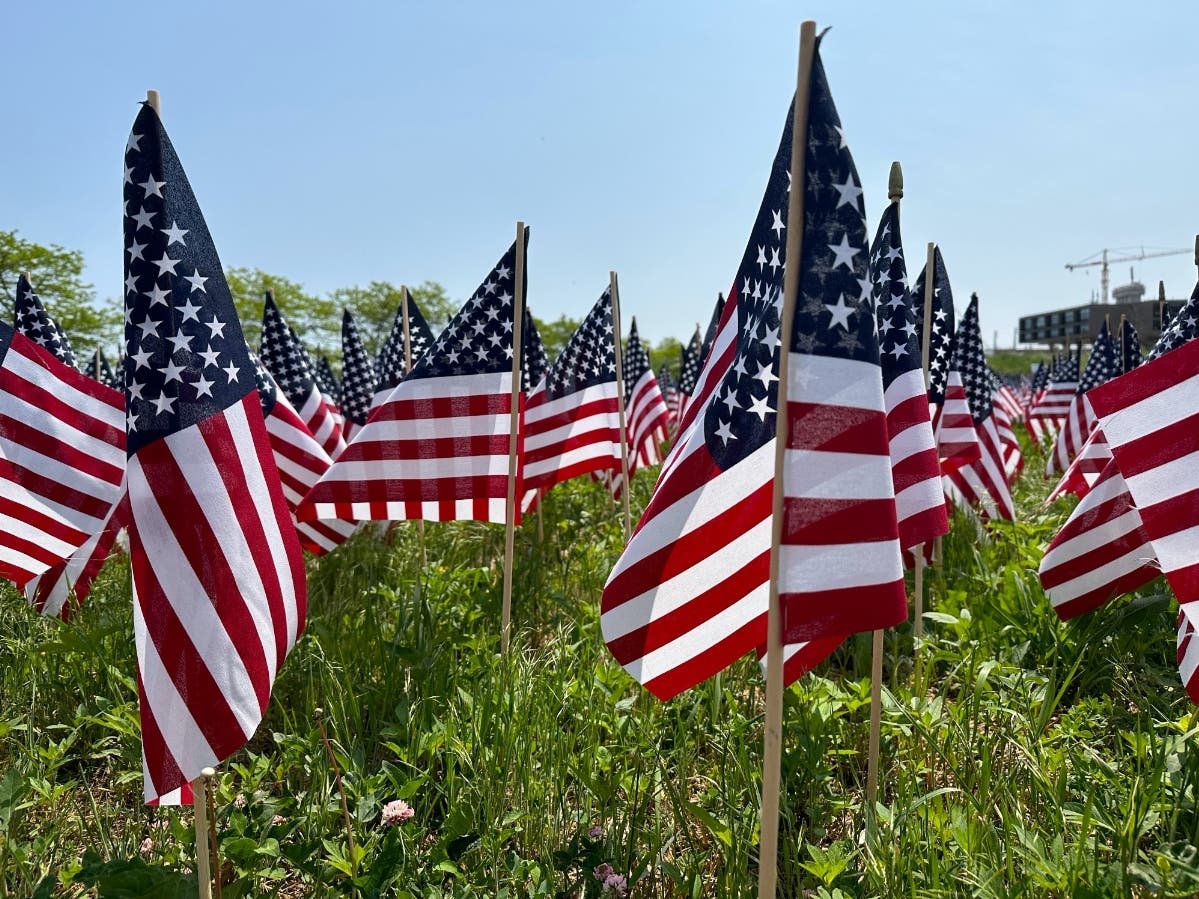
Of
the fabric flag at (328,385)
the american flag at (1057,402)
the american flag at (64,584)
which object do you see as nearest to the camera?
the american flag at (64,584)

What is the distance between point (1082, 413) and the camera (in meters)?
11.1

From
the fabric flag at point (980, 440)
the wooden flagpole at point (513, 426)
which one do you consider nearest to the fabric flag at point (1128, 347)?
the fabric flag at point (980, 440)

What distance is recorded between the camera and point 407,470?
16.2ft

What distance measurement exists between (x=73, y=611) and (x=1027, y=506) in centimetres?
991

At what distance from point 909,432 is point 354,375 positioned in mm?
7306

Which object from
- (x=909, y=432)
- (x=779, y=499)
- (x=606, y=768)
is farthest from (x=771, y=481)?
(x=606, y=768)

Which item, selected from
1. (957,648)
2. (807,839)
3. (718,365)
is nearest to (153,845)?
(807,839)

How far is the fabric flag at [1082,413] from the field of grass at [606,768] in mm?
6461

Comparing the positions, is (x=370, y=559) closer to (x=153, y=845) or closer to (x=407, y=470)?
(x=407, y=470)

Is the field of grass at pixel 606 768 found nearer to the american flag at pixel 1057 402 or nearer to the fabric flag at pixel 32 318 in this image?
the fabric flag at pixel 32 318

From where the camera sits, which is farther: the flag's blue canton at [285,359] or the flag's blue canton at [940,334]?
the flag's blue canton at [285,359]

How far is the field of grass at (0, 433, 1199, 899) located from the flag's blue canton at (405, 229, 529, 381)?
1626mm

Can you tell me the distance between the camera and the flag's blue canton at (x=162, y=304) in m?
2.57

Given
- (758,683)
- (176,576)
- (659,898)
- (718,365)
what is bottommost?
(659,898)
